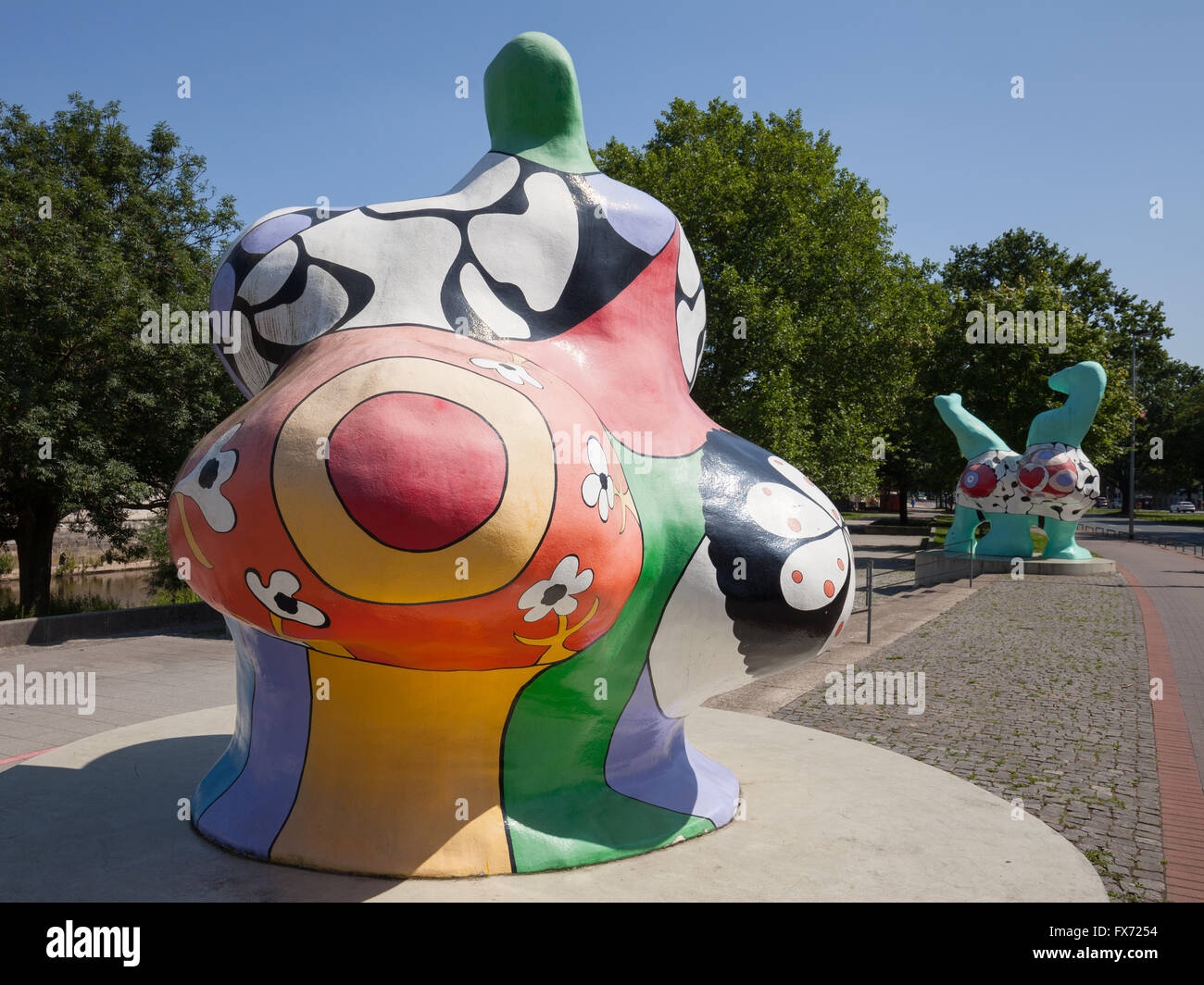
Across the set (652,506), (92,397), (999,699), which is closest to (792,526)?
(652,506)

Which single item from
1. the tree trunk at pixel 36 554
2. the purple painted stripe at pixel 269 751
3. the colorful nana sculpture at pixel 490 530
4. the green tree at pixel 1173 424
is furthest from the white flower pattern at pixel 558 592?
the green tree at pixel 1173 424

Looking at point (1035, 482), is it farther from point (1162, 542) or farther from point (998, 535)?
point (1162, 542)

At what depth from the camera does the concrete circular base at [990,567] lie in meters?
21.8

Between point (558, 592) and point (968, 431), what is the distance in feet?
74.4

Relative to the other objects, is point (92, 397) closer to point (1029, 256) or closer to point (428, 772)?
point (428, 772)

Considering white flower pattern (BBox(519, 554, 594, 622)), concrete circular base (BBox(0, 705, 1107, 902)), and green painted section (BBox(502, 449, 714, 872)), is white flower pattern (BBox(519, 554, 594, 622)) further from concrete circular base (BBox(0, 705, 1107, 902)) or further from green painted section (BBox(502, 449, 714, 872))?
concrete circular base (BBox(0, 705, 1107, 902))

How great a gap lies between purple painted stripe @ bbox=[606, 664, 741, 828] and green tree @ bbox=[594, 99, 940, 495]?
41.9 ft

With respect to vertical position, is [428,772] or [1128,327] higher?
[1128,327]

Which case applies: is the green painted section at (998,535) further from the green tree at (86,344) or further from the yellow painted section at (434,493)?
the yellow painted section at (434,493)

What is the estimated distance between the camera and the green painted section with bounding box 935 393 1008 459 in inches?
930

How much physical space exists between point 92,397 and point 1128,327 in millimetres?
43447

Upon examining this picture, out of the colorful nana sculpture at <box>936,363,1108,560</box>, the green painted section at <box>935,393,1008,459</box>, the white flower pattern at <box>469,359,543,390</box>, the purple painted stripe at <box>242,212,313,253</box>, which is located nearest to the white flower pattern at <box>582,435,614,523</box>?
the white flower pattern at <box>469,359,543,390</box>

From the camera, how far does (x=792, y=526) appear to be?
4.52 m

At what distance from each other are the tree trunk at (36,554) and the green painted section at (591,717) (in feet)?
42.1
